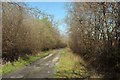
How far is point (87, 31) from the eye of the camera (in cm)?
2592

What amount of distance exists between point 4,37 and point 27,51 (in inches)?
620

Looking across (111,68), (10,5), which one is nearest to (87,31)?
(111,68)

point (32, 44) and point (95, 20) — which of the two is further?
point (32, 44)

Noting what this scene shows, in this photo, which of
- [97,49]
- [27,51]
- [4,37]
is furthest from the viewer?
[27,51]

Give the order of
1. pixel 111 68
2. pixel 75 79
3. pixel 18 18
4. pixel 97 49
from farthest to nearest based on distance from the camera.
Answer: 1. pixel 18 18
2. pixel 97 49
3. pixel 111 68
4. pixel 75 79

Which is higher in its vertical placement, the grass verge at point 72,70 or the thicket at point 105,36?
the thicket at point 105,36

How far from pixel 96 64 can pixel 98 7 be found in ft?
16.1

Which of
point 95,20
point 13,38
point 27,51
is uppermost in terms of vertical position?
point 95,20

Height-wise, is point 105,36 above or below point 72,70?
above

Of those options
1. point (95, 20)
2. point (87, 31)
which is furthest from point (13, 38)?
point (95, 20)

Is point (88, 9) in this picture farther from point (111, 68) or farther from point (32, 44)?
point (32, 44)

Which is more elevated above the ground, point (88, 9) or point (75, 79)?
A: point (88, 9)

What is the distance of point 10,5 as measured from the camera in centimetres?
1283

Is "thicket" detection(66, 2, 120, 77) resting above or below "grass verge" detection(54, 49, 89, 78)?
above
